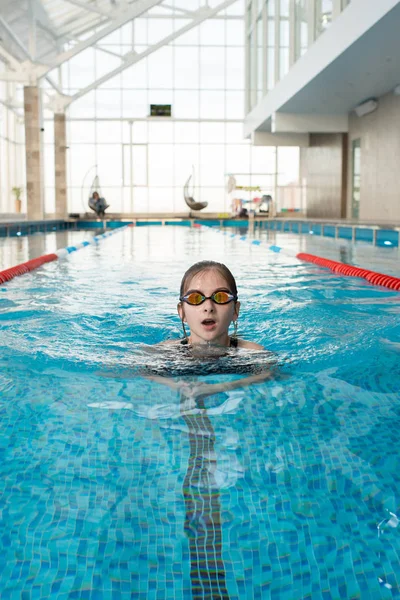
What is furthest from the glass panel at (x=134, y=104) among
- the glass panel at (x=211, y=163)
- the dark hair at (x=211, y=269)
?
the dark hair at (x=211, y=269)

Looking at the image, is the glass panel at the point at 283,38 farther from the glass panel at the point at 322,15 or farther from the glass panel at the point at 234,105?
the glass panel at the point at 234,105

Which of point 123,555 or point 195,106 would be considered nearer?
point 123,555

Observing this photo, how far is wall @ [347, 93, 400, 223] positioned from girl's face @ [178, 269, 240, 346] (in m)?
12.5

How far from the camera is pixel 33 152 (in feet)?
57.4

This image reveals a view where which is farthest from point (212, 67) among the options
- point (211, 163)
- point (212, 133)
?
point (211, 163)

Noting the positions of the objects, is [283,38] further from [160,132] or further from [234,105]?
[160,132]

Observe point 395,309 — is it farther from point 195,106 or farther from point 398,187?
point 195,106

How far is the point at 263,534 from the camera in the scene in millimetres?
1436

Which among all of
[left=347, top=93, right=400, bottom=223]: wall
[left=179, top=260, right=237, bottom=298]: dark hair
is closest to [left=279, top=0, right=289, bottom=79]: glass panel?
[left=347, top=93, right=400, bottom=223]: wall

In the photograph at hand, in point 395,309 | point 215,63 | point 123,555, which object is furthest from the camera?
point 215,63

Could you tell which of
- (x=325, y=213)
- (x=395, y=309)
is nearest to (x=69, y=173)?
(x=325, y=213)

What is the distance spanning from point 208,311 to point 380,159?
15.1 meters

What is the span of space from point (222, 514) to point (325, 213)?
21536 millimetres

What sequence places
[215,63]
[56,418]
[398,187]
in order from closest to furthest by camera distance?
[56,418] < [398,187] < [215,63]
